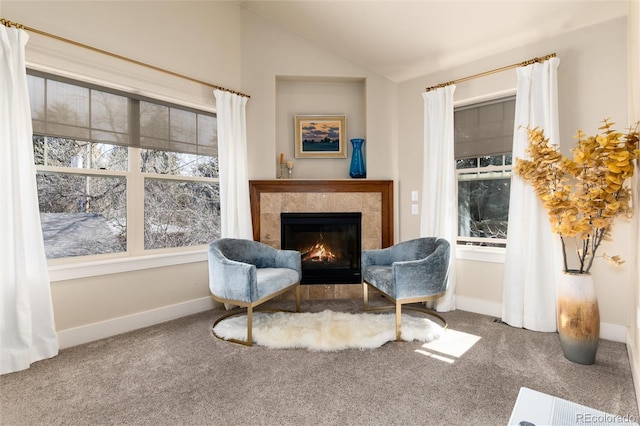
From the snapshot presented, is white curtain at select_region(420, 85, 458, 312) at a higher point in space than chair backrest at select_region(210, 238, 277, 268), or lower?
higher

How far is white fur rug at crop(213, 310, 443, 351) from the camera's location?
2.60m

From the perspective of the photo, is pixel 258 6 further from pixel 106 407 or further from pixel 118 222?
pixel 106 407

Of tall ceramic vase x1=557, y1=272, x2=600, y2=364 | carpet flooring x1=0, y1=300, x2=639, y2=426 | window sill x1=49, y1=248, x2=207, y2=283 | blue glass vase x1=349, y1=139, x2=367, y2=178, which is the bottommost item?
carpet flooring x1=0, y1=300, x2=639, y2=426

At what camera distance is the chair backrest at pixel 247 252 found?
Result: 3.22m

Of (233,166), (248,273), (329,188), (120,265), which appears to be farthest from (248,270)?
(329,188)

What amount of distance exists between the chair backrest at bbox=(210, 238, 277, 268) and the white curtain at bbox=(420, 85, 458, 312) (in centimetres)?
179

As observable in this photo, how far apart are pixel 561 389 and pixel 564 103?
2402 millimetres

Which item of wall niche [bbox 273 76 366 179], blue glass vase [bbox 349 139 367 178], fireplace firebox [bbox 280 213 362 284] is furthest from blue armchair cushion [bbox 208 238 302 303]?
blue glass vase [bbox 349 139 367 178]

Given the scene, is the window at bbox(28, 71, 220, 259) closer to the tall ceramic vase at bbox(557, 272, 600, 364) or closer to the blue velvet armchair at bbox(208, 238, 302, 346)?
the blue velvet armchair at bbox(208, 238, 302, 346)

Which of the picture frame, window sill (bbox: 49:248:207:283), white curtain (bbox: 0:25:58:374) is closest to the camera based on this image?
white curtain (bbox: 0:25:58:374)

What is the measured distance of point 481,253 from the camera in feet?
11.3

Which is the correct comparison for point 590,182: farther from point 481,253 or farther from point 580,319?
point 481,253

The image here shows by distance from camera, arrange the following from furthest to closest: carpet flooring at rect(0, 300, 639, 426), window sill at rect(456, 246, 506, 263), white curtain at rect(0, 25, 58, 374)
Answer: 1. window sill at rect(456, 246, 506, 263)
2. white curtain at rect(0, 25, 58, 374)
3. carpet flooring at rect(0, 300, 639, 426)

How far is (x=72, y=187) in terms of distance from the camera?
2.77 meters
